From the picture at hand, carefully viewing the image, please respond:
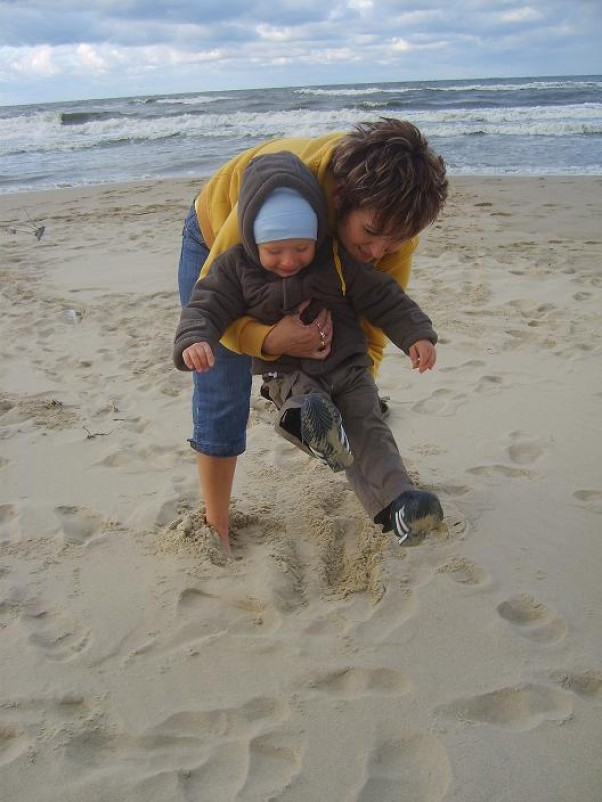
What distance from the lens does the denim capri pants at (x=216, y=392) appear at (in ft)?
8.65

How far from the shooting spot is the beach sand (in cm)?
192

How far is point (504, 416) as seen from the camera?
395cm

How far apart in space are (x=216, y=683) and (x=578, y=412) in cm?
257

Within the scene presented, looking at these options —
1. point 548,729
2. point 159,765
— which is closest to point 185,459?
point 159,765

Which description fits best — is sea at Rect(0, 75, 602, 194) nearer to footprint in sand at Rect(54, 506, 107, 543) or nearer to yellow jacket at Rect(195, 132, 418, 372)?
yellow jacket at Rect(195, 132, 418, 372)

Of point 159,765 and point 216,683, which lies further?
point 216,683

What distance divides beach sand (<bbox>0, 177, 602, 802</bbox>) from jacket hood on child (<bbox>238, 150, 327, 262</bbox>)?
3.98 ft

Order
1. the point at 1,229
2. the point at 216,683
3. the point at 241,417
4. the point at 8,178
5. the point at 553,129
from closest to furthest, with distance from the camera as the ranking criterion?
1. the point at 216,683
2. the point at 241,417
3. the point at 1,229
4. the point at 8,178
5. the point at 553,129

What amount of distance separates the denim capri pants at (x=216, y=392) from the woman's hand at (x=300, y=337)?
24 cm

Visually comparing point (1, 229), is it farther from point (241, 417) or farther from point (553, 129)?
point (553, 129)

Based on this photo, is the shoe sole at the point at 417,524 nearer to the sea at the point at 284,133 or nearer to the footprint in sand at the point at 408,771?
the footprint in sand at the point at 408,771

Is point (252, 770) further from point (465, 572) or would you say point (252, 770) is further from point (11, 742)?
point (465, 572)

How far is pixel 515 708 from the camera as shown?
6.86ft

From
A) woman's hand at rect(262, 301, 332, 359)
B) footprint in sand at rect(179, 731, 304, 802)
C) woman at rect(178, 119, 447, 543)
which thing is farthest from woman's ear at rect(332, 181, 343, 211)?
footprint in sand at rect(179, 731, 304, 802)
